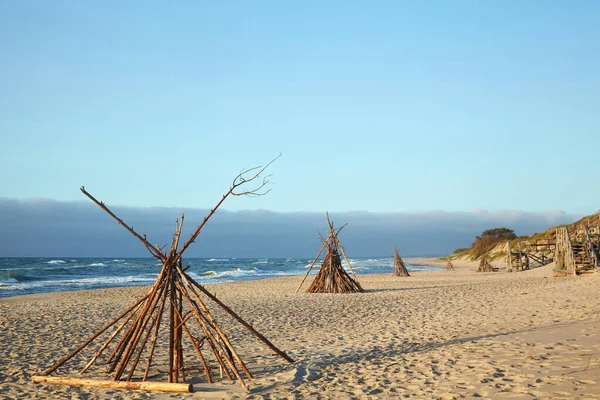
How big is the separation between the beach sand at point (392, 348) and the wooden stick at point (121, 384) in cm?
6

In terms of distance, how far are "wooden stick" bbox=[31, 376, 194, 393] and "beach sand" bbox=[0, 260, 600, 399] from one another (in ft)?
0.21

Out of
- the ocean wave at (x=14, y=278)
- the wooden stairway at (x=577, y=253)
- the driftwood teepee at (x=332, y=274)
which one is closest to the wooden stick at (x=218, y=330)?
the driftwood teepee at (x=332, y=274)

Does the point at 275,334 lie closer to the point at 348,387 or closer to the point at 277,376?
the point at 277,376

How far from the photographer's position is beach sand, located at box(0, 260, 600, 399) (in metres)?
4.89

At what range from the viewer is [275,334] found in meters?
8.41

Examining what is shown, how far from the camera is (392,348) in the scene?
6.92 metres

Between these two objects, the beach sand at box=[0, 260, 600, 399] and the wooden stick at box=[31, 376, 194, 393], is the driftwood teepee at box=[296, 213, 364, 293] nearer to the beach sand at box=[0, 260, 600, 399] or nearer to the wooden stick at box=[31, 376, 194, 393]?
the beach sand at box=[0, 260, 600, 399]

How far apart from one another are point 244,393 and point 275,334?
3.55m

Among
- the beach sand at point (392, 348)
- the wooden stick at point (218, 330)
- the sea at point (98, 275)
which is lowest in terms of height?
the sea at point (98, 275)

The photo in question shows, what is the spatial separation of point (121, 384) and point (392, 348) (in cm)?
352

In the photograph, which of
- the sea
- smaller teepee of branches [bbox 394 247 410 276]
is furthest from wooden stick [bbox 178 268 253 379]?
smaller teepee of branches [bbox 394 247 410 276]

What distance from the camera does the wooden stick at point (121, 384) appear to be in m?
4.82

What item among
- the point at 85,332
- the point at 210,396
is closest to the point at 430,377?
the point at 210,396

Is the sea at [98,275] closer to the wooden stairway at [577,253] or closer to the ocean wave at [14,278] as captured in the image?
the ocean wave at [14,278]
